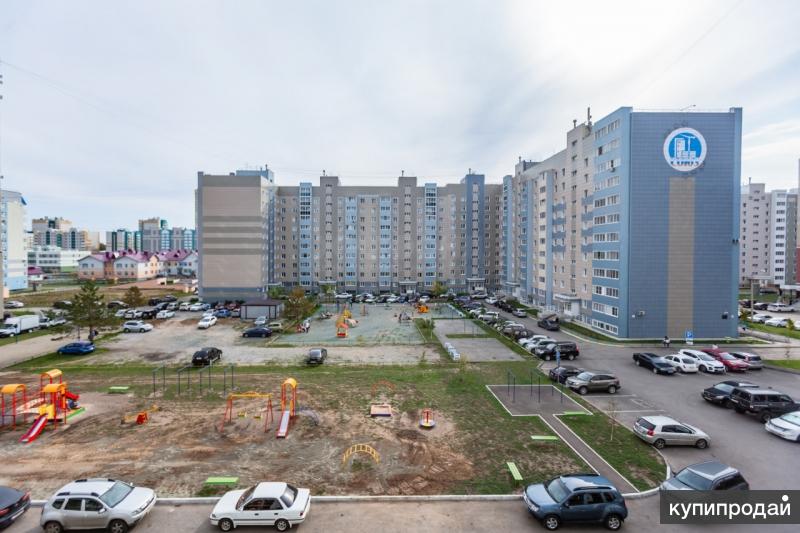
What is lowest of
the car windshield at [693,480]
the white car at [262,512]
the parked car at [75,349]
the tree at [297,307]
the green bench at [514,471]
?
the parked car at [75,349]

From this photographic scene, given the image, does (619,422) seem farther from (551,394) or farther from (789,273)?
(789,273)

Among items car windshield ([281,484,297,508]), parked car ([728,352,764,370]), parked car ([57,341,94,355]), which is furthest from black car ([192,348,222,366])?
parked car ([728,352,764,370])

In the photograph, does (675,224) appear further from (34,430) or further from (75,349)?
(75,349)

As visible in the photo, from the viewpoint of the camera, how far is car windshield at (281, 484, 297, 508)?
500 inches

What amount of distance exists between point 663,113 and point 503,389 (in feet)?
123

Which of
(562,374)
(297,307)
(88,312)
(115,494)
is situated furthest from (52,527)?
(297,307)

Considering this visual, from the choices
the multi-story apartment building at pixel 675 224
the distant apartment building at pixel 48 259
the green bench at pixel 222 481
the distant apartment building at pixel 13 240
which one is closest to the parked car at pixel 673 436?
the green bench at pixel 222 481

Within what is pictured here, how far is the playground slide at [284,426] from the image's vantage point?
19734mm

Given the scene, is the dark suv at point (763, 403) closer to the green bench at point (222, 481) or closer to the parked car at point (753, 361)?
the parked car at point (753, 361)

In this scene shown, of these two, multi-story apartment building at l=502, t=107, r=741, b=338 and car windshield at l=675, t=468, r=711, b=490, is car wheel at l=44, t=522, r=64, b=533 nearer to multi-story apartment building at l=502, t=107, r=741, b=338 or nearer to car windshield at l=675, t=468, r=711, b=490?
car windshield at l=675, t=468, r=711, b=490

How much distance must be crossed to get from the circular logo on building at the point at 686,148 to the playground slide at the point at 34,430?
189 ft

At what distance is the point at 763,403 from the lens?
22.6m

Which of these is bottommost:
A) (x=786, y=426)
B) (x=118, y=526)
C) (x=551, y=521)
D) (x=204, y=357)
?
(x=118, y=526)

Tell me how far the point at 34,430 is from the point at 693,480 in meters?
29.5
